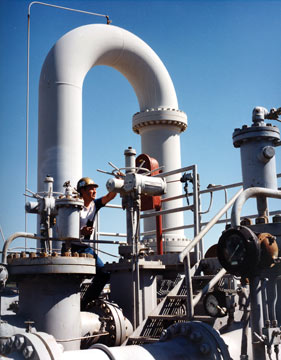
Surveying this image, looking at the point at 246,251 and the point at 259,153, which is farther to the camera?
the point at 259,153

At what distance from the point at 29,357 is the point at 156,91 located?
7.24m

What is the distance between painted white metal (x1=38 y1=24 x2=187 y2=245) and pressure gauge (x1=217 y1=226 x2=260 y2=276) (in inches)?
192

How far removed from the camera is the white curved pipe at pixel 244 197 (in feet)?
11.3

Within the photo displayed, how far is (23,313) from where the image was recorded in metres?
4.49

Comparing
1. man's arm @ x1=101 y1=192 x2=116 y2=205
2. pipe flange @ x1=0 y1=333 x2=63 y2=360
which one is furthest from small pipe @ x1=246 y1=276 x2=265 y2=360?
man's arm @ x1=101 y1=192 x2=116 y2=205

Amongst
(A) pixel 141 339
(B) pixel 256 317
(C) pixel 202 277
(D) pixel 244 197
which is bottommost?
(A) pixel 141 339

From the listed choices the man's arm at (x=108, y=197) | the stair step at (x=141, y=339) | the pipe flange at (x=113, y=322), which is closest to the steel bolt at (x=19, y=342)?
the stair step at (x=141, y=339)

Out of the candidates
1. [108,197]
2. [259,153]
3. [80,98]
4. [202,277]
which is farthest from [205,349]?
[80,98]

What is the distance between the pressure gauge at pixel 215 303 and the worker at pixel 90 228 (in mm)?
1686

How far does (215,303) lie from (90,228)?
2056 millimetres

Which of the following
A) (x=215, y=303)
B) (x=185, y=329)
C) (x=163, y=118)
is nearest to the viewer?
(x=185, y=329)

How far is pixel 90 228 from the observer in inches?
225

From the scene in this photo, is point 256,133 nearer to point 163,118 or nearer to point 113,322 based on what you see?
point 113,322

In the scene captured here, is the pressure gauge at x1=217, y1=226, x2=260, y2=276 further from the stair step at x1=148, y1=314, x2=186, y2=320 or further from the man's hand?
the man's hand
